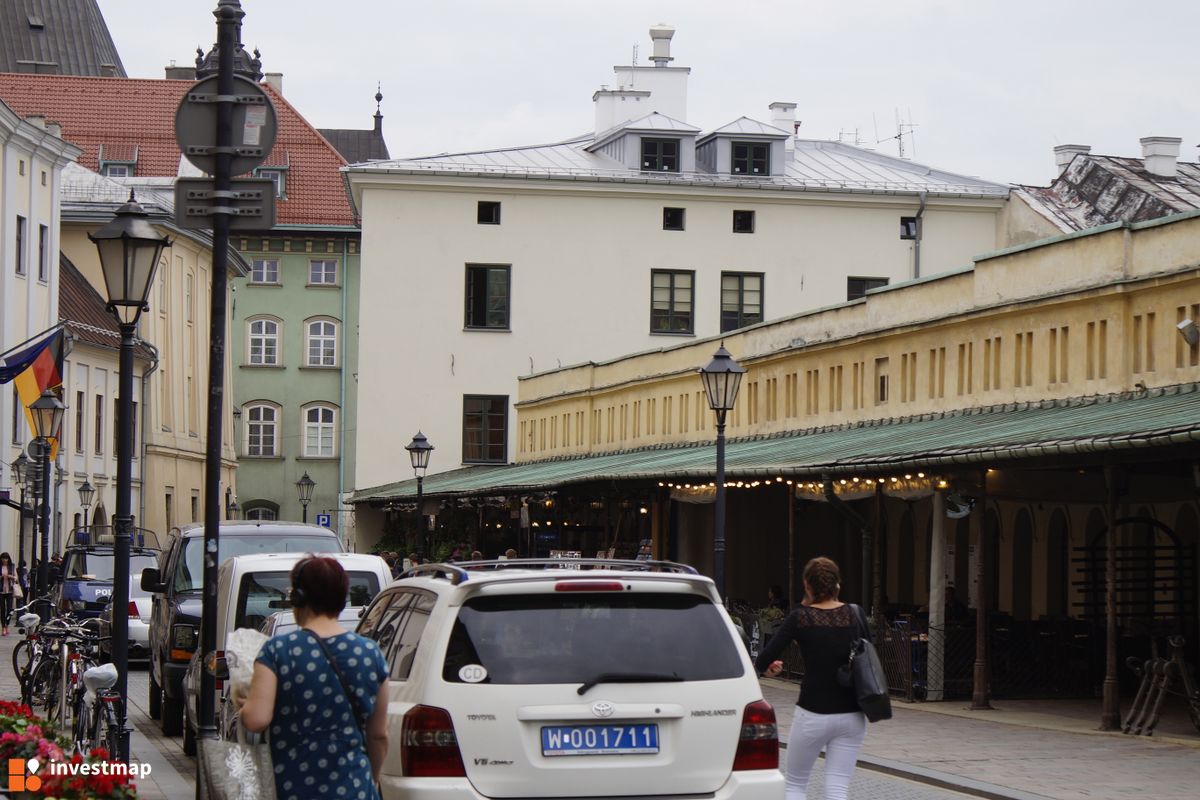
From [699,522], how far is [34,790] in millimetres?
29989

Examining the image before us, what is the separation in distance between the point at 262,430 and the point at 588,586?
70.6 m

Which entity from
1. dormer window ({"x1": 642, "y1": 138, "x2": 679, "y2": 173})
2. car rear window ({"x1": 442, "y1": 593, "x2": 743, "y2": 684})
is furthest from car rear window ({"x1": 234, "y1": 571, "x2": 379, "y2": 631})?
dormer window ({"x1": 642, "y1": 138, "x2": 679, "y2": 173})

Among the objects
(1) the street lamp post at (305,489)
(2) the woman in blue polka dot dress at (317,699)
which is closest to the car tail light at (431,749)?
(2) the woman in blue polka dot dress at (317,699)

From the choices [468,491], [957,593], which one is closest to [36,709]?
[957,593]

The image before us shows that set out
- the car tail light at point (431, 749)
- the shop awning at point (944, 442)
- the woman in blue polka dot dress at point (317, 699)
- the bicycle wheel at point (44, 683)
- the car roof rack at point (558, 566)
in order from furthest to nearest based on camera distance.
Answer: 1. the shop awning at point (944, 442)
2. the bicycle wheel at point (44, 683)
3. the car roof rack at point (558, 566)
4. the car tail light at point (431, 749)
5. the woman in blue polka dot dress at point (317, 699)

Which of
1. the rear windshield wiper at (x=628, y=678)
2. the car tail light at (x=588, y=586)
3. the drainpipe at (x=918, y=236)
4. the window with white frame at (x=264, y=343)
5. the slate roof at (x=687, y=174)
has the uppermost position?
the slate roof at (x=687, y=174)

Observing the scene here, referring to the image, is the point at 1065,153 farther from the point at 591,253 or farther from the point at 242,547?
the point at 242,547

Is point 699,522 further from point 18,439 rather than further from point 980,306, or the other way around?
point 18,439

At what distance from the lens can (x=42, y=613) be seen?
24.7 meters

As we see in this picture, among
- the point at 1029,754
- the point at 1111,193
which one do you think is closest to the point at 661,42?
the point at 1111,193

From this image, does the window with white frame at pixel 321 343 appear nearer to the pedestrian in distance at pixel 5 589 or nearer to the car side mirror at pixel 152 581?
the pedestrian in distance at pixel 5 589

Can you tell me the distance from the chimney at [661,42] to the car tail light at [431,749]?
56931 mm

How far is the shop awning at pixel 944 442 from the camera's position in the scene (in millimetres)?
18031

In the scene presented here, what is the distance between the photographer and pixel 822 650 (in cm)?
1021
